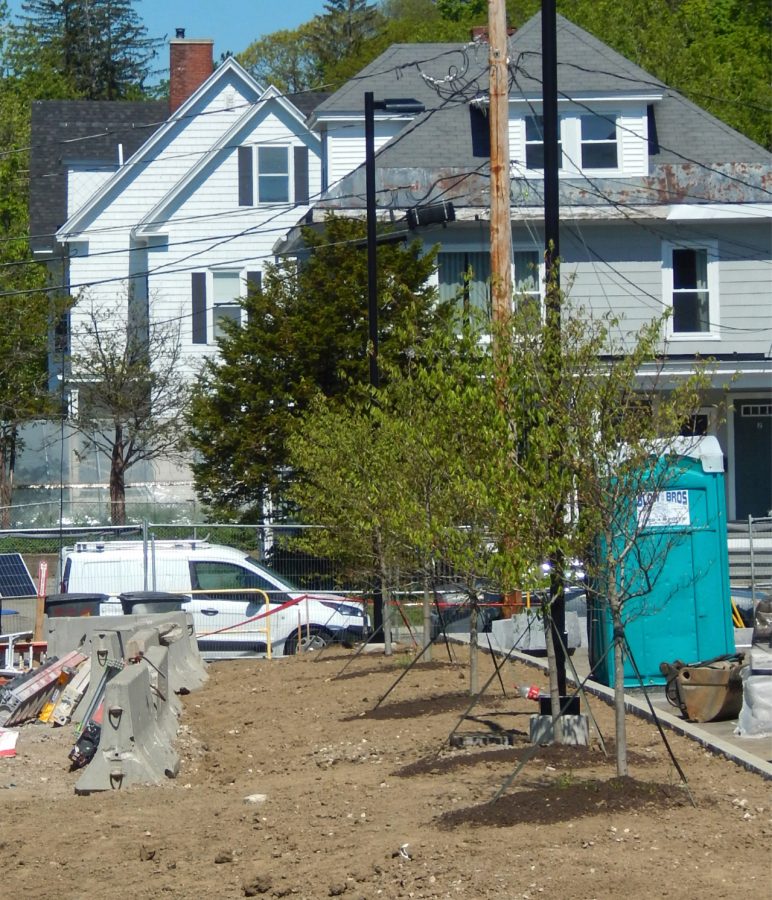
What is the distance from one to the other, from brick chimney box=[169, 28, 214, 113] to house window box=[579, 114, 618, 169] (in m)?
15.8

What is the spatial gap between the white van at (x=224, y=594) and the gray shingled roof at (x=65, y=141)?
24466 mm

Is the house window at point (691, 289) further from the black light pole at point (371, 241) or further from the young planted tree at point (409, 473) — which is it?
the young planted tree at point (409, 473)

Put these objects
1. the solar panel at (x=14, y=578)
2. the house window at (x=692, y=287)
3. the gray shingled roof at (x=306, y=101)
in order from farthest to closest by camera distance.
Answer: the gray shingled roof at (x=306, y=101) → the house window at (x=692, y=287) → the solar panel at (x=14, y=578)

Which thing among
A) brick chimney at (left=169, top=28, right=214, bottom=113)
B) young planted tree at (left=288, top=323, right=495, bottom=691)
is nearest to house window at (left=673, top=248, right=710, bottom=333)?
young planted tree at (left=288, top=323, right=495, bottom=691)

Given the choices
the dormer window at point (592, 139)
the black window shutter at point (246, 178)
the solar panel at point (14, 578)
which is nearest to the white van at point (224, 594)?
the solar panel at point (14, 578)

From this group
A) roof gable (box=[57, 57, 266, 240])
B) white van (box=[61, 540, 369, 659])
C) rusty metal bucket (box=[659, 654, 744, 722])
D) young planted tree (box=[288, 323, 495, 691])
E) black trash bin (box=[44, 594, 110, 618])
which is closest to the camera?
young planted tree (box=[288, 323, 495, 691])

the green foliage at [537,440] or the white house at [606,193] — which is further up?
the white house at [606,193]

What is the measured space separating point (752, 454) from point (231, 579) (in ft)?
45.6

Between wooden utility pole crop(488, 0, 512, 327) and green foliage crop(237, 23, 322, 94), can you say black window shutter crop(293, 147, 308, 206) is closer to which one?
wooden utility pole crop(488, 0, 512, 327)

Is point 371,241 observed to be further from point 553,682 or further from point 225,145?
point 225,145

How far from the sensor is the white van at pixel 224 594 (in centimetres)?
2061

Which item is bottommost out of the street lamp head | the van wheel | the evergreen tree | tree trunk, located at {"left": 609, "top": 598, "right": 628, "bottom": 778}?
the van wheel

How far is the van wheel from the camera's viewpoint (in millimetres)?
20641

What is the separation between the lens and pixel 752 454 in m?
30.2
